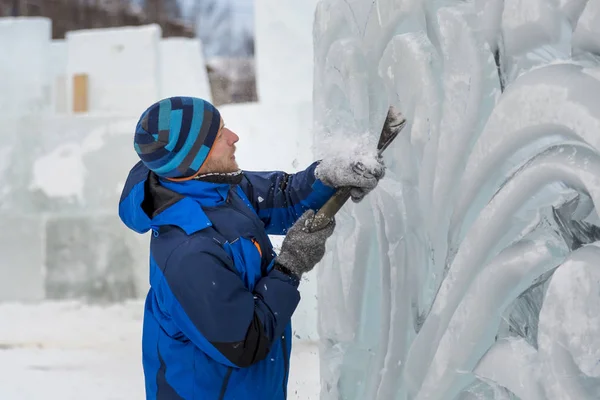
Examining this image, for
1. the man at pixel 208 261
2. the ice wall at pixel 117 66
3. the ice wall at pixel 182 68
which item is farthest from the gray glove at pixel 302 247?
the ice wall at pixel 182 68

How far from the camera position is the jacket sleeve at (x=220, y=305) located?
4.09 ft

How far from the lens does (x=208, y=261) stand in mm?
1261

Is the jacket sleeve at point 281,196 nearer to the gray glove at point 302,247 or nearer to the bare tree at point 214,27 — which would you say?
the gray glove at point 302,247

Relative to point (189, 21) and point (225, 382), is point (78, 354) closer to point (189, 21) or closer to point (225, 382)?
point (225, 382)

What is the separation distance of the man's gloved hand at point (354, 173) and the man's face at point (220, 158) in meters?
0.20

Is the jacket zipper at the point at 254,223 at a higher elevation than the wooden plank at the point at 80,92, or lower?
higher

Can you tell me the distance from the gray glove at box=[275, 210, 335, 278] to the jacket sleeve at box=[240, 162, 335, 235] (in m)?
0.14

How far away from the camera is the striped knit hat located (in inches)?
53.9

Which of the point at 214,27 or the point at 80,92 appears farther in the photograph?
the point at 214,27

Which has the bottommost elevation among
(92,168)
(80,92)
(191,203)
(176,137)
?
(92,168)

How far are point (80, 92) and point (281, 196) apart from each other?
5.79m

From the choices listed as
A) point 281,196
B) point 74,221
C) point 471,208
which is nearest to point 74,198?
point 74,221

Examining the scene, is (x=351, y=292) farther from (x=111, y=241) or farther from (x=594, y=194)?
(x=111, y=241)

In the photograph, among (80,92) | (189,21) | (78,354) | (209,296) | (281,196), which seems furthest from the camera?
(189,21)
